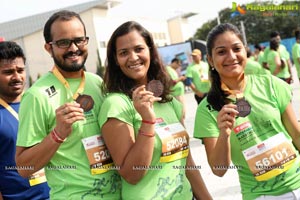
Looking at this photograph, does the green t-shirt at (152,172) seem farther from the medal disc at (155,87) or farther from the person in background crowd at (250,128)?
the person in background crowd at (250,128)

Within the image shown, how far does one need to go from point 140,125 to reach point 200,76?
7540 mm

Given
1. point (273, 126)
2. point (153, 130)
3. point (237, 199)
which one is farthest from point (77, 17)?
point (237, 199)

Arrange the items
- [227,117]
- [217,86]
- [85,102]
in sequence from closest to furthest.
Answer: [227,117]
[85,102]
[217,86]

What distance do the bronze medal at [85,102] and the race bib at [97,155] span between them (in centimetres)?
16

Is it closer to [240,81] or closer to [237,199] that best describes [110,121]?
[240,81]

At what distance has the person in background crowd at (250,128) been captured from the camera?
241 cm

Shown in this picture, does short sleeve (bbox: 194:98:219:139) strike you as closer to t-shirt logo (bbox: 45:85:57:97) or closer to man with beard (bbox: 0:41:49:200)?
t-shirt logo (bbox: 45:85:57:97)

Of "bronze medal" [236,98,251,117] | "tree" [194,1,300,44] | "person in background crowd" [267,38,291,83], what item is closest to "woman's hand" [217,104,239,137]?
"bronze medal" [236,98,251,117]

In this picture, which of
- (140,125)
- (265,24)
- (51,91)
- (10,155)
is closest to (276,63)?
(10,155)

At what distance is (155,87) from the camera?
94.1 inches

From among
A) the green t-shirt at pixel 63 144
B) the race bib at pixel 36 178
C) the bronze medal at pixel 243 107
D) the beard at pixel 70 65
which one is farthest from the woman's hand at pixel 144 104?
the race bib at pixel 36 178

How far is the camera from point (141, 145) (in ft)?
6.94

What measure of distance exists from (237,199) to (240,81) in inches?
100

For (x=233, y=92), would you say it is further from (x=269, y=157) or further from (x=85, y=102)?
(x=85, y=102)
